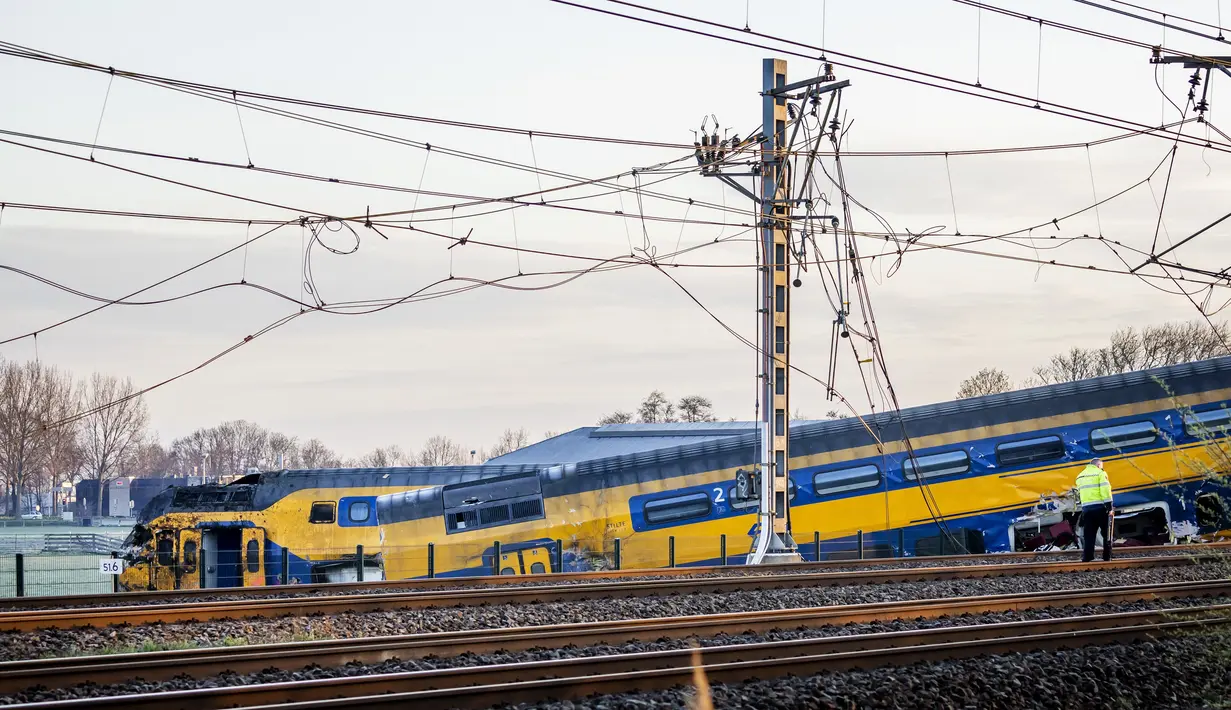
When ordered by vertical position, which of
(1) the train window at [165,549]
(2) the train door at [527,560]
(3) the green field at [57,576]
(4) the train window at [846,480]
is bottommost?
(3) the green field at [57,576]

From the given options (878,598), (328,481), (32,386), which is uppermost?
(32,386)

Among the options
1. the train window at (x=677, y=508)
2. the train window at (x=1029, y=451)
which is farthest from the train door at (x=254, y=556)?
the train window at (x=1029, y=451)

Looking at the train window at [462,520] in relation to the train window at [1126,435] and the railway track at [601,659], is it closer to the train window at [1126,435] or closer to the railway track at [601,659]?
the train window at [1126,435]

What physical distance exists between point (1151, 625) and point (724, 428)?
58.9 m

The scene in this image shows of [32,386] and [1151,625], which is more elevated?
[32,386]

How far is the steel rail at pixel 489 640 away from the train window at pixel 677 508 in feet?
45.0

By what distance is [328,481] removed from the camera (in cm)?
3045

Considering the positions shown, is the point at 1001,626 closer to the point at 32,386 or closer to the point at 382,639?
the point at 382,639

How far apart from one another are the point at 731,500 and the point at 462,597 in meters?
13.7

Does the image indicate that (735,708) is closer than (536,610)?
Yes

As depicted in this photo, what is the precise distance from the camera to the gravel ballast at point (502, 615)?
40.0 ft

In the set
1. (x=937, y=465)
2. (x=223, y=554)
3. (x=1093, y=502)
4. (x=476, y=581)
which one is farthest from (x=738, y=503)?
(x=223, y=554)

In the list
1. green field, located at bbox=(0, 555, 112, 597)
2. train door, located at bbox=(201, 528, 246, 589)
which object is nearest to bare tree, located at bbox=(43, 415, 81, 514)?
green field, located at bbox=(0, 555, 112, 597)

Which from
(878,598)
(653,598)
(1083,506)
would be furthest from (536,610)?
(1083,506)
